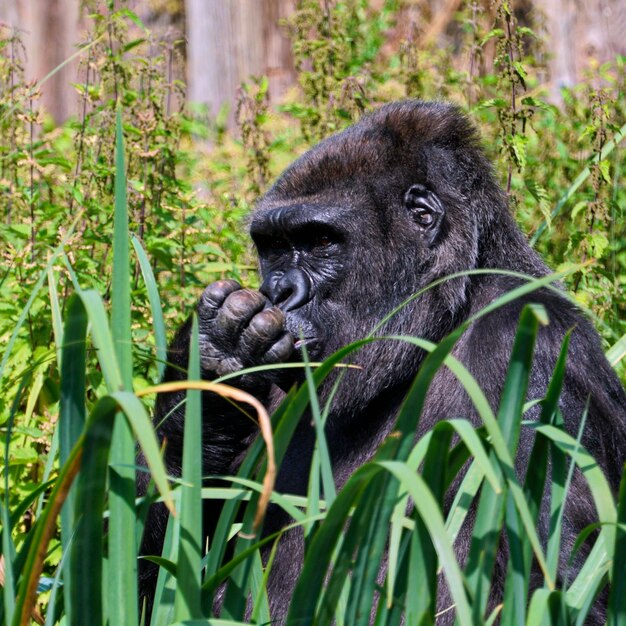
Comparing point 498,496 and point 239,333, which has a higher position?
point 239,333

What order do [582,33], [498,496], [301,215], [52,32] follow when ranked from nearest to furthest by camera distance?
[498,496]
[301,215]
[582,33]
[52,32]

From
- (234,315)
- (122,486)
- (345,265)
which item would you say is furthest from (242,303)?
(122,486)

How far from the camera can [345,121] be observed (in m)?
4.83

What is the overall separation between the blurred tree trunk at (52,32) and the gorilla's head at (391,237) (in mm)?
10890

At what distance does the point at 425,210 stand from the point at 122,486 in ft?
5.61

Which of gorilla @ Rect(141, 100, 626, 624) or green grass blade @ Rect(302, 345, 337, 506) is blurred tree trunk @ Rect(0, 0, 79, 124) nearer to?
gorilla @ Rect(141, 100, 626, 624)

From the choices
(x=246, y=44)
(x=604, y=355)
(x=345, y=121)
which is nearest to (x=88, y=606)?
(x=604, y=355)

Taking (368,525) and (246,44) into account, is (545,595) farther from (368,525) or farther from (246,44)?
(246,44)

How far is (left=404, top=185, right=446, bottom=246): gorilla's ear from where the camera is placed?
316 cm

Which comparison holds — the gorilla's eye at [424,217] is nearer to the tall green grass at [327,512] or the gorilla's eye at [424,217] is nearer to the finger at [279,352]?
the finger at [279,352]

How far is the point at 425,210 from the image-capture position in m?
3.19

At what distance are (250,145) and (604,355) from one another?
2.70m

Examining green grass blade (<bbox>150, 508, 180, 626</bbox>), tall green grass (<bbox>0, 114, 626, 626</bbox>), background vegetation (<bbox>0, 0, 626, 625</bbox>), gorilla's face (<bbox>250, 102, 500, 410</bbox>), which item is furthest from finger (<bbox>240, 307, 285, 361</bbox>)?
tall green grass (<bbox>0, 114, 626, 626</bbox>)

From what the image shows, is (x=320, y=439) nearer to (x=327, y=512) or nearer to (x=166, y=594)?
(x=327, y=512)
